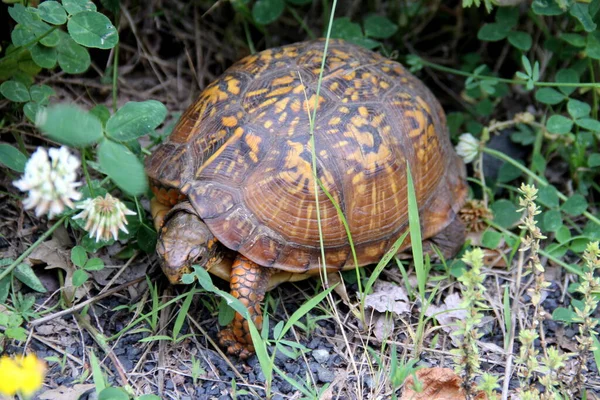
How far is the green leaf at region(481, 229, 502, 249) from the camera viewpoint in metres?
2.91

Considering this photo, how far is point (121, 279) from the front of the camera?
8.45ft

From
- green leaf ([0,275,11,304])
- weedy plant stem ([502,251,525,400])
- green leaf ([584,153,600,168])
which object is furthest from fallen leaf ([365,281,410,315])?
green leaf ([0,275,11,304])

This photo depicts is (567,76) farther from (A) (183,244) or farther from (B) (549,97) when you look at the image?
(A) (183,244)

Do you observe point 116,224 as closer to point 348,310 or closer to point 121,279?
point 121,279

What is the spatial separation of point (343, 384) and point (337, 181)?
2.47 ft

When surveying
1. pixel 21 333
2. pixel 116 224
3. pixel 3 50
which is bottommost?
pixel 21 333

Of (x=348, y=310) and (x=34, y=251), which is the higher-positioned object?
(x=34, y=251)

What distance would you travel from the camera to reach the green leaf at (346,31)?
130 inches

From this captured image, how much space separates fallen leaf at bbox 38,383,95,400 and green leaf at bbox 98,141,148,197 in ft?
2.25

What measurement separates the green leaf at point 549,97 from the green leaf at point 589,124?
156 mm

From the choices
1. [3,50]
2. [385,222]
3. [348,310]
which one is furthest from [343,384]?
[3,50]

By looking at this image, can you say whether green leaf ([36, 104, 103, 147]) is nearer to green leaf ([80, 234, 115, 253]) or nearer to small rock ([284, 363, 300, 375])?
green leaf ([80, 234, 115, 253])

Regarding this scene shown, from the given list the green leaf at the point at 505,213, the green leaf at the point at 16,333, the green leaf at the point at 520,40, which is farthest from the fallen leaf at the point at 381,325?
the green leaf at the point at 520,40

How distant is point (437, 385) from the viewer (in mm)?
2270
